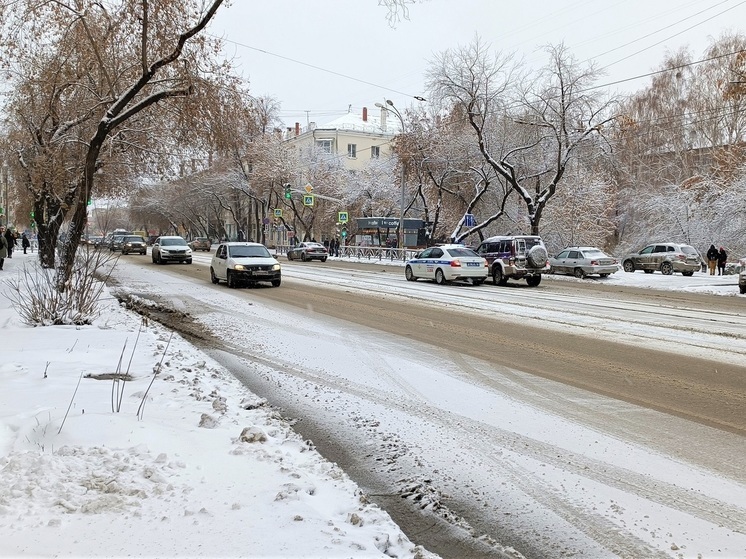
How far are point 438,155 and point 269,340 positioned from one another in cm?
3140

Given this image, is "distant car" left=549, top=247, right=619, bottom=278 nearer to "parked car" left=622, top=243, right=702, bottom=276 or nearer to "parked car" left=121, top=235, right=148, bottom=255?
"parked car" left=622, top=243, right=702, bottom=276

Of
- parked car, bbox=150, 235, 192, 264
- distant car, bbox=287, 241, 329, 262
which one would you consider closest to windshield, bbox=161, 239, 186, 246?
parked car, bbox=150, 235, 192, 264

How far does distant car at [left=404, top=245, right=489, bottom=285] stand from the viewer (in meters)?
22.2

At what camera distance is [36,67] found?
52.1 ft

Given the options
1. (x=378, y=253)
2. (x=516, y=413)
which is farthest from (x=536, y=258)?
(x=378, y=253)

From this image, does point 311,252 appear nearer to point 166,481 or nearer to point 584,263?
point 584,263

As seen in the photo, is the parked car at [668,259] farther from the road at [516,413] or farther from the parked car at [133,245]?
the parked car at [133,245]

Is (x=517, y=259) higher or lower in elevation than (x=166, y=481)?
higher

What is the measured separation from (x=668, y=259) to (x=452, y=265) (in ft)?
47.8

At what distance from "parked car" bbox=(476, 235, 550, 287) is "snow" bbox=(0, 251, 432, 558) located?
17596 mm

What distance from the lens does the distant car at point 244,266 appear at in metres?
19.8

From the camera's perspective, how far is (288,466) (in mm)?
4203

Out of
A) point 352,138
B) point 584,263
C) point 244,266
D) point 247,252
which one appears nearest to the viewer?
point 244,266

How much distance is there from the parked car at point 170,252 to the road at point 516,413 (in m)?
22.9
